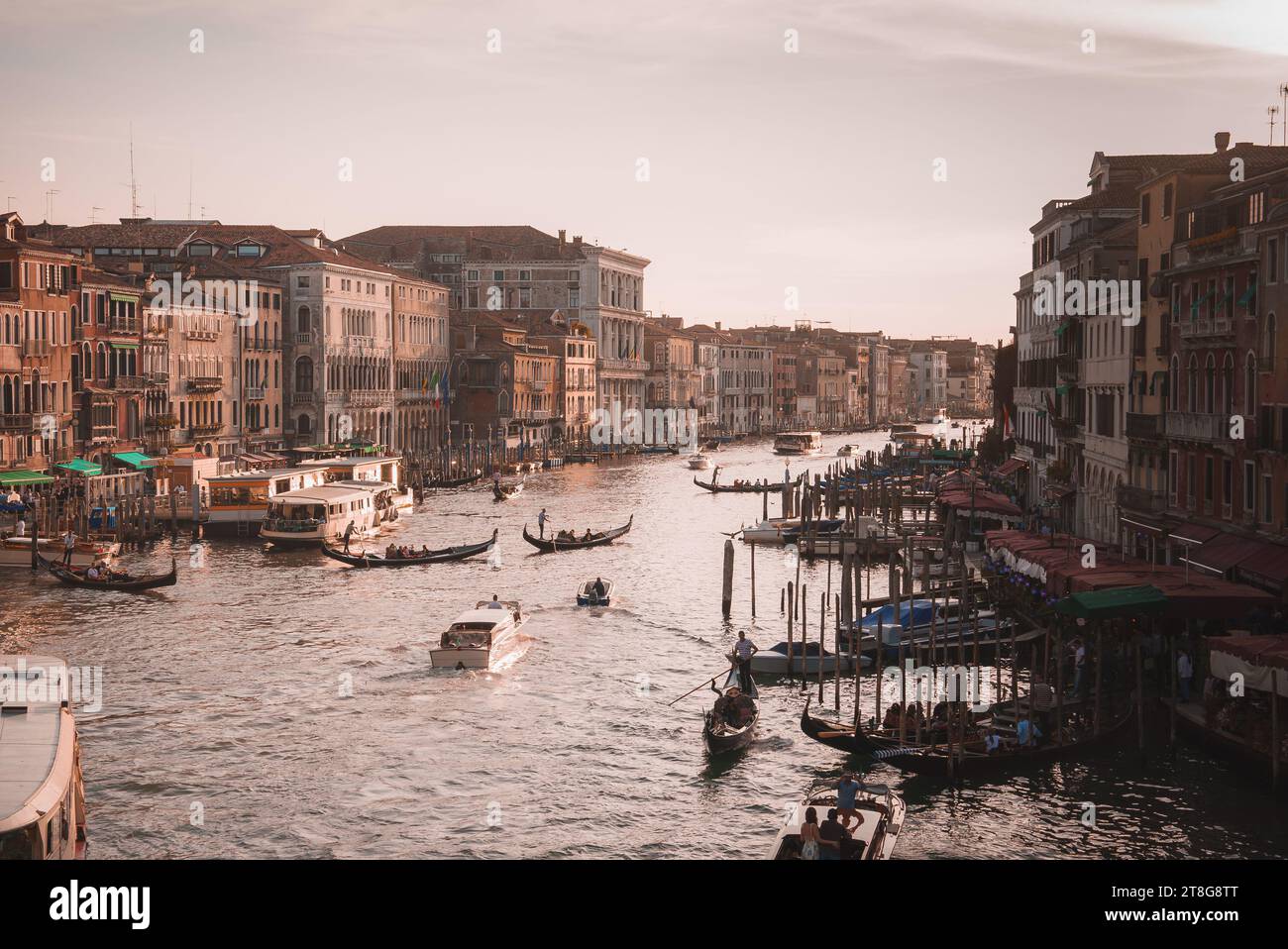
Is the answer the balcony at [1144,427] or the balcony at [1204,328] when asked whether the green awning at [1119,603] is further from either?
the balcony at [1144,427]

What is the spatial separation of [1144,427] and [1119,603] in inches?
360

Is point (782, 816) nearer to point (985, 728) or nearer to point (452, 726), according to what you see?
point (985, 728)

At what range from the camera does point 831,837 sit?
39.7 feet

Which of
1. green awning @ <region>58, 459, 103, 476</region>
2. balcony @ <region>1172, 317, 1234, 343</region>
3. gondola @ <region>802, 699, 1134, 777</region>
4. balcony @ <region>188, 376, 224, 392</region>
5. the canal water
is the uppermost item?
balcony @ <region>1172, 317, 1234, 343</region>

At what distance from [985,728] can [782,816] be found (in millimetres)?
3163

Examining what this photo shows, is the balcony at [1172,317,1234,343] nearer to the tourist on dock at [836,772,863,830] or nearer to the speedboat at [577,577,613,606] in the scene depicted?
the speedboat at [577,577,613,606]

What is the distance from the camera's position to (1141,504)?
2492cm

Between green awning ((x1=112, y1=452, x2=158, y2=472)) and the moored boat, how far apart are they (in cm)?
2943

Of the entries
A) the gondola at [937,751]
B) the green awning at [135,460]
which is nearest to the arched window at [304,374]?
the green awning at [135,460]

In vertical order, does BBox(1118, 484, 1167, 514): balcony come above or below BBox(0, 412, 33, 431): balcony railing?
below

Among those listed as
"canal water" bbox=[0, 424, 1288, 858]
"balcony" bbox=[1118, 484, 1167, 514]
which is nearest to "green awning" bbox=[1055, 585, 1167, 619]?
"canal water" bbox=[0, 424, 1288, 858]

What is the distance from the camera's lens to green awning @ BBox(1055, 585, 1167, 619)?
17.1 m
